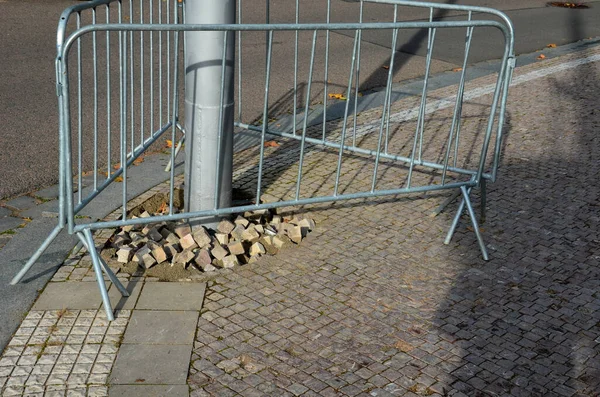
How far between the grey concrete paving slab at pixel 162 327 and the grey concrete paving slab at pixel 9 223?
149 cm

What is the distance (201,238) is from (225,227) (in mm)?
237

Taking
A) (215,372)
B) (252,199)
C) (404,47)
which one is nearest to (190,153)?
(252,199)

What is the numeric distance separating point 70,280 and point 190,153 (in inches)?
45.7

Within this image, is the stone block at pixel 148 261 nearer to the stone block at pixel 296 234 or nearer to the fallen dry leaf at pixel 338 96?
the stone block at pixel 296 234

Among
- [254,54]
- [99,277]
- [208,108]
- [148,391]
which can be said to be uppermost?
[208,108]

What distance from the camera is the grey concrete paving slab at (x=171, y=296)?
445 centimetres

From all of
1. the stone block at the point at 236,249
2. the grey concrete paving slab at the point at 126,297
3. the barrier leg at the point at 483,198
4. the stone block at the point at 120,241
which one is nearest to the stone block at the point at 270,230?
the stone block at the point at 236,249

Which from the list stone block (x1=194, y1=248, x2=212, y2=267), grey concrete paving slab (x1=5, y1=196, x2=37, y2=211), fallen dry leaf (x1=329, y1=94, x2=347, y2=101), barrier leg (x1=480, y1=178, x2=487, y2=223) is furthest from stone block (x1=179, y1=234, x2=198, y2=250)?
fallen dry leaf (x1=329, y1=94, x2=347, y2=101)

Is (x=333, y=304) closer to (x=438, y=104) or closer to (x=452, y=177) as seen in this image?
(x=452, y=177)

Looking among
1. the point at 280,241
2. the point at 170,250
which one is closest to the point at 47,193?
the point at 170,250

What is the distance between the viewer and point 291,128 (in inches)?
307

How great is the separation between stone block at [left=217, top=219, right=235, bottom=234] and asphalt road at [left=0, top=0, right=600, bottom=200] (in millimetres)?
1677

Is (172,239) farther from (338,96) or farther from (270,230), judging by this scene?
(338,96)

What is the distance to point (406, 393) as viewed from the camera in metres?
3.74
